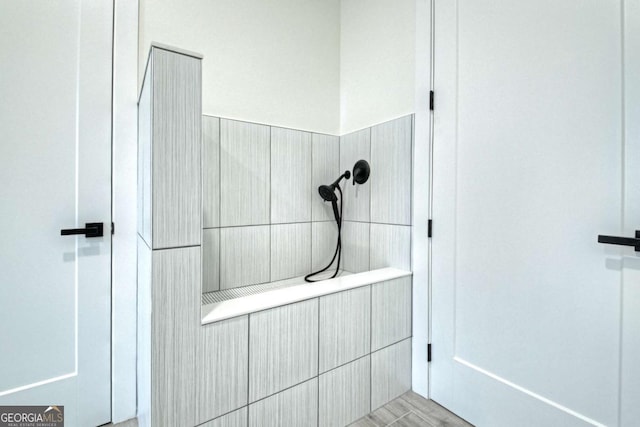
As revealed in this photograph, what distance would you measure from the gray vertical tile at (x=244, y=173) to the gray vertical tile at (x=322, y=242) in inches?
15.4

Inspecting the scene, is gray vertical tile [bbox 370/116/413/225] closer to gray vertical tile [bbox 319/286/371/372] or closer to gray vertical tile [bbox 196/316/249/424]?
gray vertical tile [bbox 319/286/371/372]

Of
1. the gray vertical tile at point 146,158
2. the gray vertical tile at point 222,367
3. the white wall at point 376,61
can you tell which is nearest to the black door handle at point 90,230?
the gray vertical tile at point 146,158

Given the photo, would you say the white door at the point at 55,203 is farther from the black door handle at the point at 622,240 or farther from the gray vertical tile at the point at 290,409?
the black door handle at the point at 622,240

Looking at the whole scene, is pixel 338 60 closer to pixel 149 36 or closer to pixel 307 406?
pixel 149 36

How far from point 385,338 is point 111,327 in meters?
1.33

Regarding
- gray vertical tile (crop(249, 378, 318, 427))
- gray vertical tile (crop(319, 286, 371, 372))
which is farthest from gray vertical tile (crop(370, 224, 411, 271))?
gray vertical tile (crop(249, 378, 318, 427))

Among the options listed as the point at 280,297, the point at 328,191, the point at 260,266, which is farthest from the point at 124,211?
the point at 328,191

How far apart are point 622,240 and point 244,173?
161 centimetres

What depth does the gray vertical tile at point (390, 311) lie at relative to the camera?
1.43 meters

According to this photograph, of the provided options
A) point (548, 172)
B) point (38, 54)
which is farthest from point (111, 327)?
point (548, 172)

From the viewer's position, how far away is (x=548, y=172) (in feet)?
3.67

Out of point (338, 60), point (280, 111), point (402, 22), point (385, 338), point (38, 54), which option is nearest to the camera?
point (38, 54)

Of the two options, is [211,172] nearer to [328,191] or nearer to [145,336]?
[328,191]

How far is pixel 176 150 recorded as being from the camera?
920 mm
